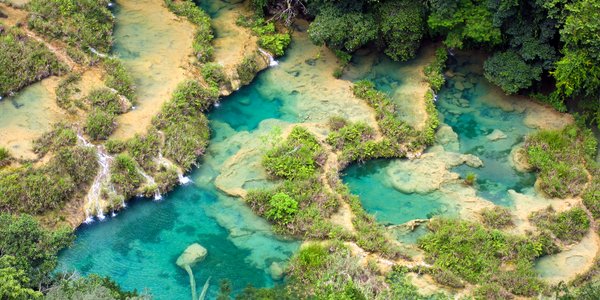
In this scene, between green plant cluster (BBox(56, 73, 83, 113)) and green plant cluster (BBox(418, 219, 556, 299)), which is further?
green plant cluster (BBox(56, 73, 83, 113))

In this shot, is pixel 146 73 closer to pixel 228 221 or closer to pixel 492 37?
pixel 228 221

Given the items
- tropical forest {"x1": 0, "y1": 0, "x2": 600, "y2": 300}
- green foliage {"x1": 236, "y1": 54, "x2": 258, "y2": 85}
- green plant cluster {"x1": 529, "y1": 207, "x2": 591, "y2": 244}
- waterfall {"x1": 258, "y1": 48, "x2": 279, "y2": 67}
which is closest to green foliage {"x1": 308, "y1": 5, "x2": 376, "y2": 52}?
tropical forest {"x1": 0, "y1": 0, "x2": 600, "y2": 300}

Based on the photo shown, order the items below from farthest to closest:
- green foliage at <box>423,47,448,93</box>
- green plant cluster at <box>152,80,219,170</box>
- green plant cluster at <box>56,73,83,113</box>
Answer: green foliage at <box>423,47,448,93</box> → green plant cluster at <box>56,73,83,113</box> → green plant cluster at <box>152,80,219,170</box>

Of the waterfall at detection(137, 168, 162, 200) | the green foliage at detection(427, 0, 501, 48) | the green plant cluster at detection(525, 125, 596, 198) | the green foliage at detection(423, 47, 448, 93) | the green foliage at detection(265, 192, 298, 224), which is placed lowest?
the waterfall at detection(137, 168, 162, 200)

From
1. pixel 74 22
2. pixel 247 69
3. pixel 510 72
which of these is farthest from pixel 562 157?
pixel 74 22

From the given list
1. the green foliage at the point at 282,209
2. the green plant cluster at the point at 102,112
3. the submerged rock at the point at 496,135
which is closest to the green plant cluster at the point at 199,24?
the green plant cluster at the point at 102,112

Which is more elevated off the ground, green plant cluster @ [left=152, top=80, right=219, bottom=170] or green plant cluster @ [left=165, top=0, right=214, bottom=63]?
green plant cluster @ [left=165, top=0, right=214, bottom=63]

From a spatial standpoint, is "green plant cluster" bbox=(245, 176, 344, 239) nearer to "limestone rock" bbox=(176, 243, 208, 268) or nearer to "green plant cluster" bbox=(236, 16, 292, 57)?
"limestone rock" bbox=(176, 243, 208, 268)
